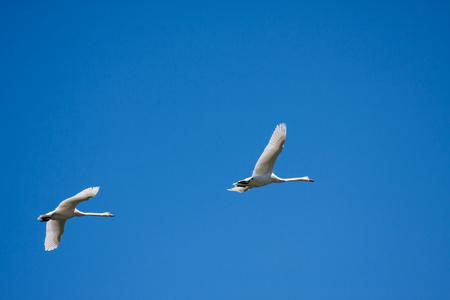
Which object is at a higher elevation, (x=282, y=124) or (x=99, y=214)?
(x=282, y=124)

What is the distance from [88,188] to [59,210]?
3627 mm

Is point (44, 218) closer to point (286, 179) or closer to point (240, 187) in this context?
point (240, 187)

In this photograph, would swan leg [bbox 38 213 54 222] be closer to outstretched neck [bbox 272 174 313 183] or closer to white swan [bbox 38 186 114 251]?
white swan [bbox 38 186 114 251]

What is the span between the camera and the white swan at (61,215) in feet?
96.2

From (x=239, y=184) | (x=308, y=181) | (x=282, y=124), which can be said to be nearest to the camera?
(x=282, y=124)

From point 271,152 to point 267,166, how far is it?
1.33m

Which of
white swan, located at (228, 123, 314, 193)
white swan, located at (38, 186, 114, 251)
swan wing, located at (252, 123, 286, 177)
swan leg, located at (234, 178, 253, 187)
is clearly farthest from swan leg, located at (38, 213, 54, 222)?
swan wing, located at (252, 123, 286, 177)

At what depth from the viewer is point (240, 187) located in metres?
31.6

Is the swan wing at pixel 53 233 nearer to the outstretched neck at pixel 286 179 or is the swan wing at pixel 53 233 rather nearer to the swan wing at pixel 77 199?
the swan wing at pixel 77 199

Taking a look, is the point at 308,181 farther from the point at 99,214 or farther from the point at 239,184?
the point at 99,214

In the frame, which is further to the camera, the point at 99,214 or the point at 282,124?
the point at 99,214

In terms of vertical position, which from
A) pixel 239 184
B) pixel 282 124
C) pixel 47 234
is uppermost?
pixel 282 124

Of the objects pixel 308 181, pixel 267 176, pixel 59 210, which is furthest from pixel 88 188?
pixel 308 181

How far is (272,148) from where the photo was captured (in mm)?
28844
